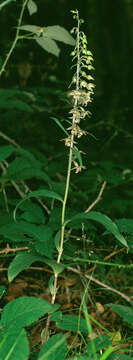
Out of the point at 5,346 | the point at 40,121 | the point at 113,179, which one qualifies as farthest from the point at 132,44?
the point at 5,346

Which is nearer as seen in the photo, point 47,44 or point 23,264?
point 23,264

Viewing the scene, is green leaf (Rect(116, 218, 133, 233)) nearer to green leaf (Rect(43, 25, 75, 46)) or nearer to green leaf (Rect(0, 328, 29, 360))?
green leaf (Rect(0, 328, 29, 360))

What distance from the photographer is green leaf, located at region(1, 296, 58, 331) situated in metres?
0.88

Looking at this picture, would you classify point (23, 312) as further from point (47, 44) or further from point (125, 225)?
point (47, 44)

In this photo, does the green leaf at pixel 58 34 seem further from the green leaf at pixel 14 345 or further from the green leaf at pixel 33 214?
the green leaf at pixel 14 345

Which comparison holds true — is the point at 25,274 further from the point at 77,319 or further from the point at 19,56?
the point at 19,56

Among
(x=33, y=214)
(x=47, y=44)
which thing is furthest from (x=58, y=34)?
(x=33, y=214)

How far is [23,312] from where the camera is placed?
0.91 m

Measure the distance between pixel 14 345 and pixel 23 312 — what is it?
0.09 m

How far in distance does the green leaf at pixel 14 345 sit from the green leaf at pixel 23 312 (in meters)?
0.02

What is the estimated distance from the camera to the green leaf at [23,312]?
877mm

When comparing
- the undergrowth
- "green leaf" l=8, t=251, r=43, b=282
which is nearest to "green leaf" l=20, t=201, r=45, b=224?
the undergrowth

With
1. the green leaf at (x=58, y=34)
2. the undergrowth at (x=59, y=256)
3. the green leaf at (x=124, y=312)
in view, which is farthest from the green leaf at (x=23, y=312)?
the green leaf at (x=58, y=34)

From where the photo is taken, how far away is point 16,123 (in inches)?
113
